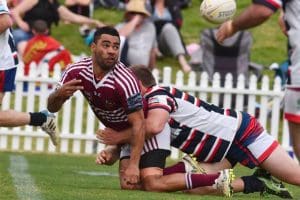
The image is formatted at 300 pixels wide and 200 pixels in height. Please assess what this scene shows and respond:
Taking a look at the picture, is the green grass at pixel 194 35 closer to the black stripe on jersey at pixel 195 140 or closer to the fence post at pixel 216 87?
the fence post at pixel 216 87

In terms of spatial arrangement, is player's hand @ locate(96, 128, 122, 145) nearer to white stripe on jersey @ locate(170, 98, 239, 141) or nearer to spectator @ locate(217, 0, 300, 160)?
white stripe on jersey @ locate(170, 98, 239, 141)

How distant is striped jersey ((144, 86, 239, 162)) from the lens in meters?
10.9

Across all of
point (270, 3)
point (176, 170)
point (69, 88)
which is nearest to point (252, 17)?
point (270, 3)

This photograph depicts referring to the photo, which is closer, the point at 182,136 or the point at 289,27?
the point at 289,27

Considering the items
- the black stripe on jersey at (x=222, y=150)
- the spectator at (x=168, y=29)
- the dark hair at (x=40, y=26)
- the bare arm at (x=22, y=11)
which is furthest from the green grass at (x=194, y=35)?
the black stripe on jersey at (x=222, y=150)

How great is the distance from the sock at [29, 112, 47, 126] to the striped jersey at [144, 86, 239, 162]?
2.57 metres

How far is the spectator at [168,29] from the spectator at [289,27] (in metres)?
11.6

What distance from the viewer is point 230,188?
35.0ft

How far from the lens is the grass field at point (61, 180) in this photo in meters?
10.1

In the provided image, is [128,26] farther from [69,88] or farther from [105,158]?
[69,88]

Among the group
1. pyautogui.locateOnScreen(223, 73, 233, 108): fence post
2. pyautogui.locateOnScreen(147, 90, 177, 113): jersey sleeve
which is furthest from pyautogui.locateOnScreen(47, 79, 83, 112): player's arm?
pyautogui.locateOnScreen(223, 73, 233, 108): fence post

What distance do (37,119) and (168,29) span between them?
840 cm

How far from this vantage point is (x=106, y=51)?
1056 centimetres

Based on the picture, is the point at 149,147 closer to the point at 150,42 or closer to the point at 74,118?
the point at 74,118
